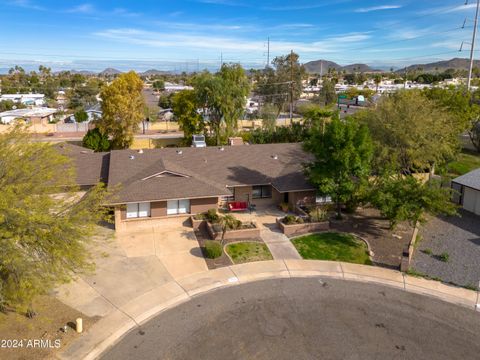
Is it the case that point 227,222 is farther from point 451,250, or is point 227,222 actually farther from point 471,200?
point 471,200

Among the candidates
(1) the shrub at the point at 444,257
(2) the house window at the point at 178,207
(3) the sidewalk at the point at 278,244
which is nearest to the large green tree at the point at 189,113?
(2) the house window at the point at 178,207

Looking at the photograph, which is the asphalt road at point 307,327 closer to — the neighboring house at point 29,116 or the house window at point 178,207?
the house window at point 178,207

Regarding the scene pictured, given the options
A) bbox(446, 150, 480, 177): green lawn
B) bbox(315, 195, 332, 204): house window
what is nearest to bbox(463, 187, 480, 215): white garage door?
bbox(446, 150, 480, 177): green lawn

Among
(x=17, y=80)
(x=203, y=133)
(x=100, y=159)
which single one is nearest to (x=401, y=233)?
(x=100, y=159)

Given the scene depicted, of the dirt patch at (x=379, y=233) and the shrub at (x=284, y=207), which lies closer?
the dirt patch at (x=379, y=233)

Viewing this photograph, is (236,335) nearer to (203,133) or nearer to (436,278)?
(436,278)

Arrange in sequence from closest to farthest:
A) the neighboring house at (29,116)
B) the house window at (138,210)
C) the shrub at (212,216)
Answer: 1. the house window at (138,210)
2. the shrub at (212,216)
3. the neighboring house at (29,116)
